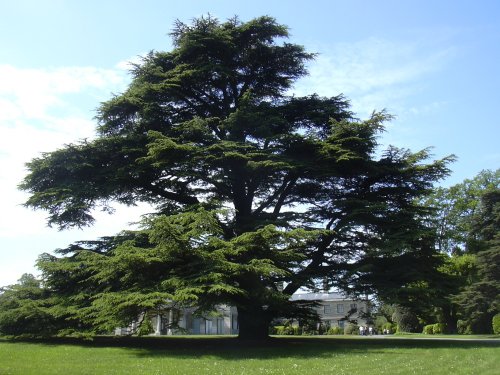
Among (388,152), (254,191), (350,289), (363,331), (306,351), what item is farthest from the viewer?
(363,331)

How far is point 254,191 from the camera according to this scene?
2536cm

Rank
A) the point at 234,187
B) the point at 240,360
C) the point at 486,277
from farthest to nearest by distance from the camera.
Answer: the point at 486,277 → the point at 234,187 → the point at 240,360

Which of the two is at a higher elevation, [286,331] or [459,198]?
[459,198]

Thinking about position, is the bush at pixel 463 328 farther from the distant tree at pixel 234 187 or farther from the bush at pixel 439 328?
the distant tree at pixel 234 187

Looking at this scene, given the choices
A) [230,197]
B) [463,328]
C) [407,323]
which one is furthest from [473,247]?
[230,197]

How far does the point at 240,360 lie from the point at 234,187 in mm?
10817

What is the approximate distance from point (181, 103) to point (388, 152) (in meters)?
10.9

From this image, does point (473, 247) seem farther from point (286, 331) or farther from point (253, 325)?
point (253, 325)

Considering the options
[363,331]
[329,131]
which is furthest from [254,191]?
[363,331]

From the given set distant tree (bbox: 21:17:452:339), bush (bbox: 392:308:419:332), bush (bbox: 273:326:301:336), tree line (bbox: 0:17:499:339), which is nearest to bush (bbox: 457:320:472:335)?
bush (bbox: 392:308:419:332)

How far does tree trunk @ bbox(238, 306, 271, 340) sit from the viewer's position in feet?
70.0

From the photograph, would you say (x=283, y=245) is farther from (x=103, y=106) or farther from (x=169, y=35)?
(x=169, y=35)

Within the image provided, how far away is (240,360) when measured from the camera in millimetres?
15211

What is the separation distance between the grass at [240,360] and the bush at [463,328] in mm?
30465
